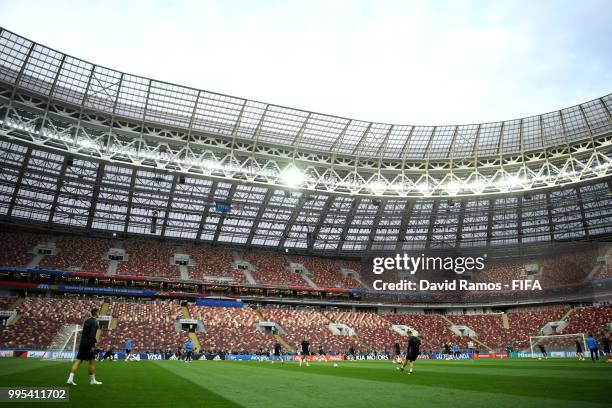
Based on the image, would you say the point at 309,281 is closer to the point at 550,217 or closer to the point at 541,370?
the point at 550,217

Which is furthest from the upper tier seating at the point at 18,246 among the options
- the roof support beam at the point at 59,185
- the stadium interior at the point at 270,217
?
the roof support beam at the point at 59,185

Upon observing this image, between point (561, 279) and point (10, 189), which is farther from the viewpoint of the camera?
point (561, 279)

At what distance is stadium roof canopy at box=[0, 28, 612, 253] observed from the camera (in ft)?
118

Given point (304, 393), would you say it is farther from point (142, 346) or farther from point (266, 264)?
point (266, 264)

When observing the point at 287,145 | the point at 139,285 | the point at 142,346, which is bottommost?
the point at 142,346

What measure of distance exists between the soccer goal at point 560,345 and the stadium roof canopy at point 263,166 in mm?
13637

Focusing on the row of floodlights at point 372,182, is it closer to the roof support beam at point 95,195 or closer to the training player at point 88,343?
the roof support beam at point 95,195

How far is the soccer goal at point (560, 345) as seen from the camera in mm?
38500

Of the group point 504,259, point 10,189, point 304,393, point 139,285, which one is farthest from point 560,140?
point 10,189

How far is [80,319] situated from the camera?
137 ft

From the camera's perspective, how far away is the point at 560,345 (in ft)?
133

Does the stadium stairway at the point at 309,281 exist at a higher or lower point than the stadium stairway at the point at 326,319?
higher

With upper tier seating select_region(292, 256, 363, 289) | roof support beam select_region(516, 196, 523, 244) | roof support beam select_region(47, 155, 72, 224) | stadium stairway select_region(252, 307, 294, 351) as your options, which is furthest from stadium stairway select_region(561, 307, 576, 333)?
roof support beam select_region(47, 155, 72, 224)

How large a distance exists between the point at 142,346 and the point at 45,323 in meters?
8.70
